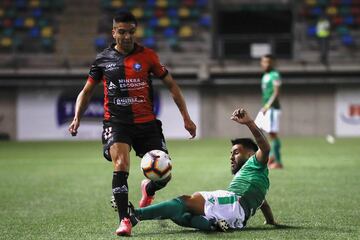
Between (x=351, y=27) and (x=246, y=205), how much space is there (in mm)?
26019

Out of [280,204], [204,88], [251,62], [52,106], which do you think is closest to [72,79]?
[52,106]

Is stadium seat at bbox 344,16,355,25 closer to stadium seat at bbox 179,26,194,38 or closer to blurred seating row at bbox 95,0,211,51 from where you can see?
blurred seating row at bbox 95,0,211,51

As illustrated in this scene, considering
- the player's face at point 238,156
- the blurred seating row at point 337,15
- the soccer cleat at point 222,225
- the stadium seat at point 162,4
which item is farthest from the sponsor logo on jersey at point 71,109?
the soccer cleat at point 222,225

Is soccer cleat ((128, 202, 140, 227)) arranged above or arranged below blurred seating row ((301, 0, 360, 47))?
below

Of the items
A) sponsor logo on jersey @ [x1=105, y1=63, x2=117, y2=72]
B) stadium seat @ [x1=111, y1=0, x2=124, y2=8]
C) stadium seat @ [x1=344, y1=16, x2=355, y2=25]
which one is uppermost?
stadium seat @ [x1=111, y1=0, x2=124, y2=8]

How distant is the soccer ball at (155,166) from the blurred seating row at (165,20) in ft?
78.9

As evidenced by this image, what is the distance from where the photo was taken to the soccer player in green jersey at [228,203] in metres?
6.82

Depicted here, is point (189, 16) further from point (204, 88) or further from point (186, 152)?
point (186, 152)

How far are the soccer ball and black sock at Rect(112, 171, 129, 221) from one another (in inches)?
8.8

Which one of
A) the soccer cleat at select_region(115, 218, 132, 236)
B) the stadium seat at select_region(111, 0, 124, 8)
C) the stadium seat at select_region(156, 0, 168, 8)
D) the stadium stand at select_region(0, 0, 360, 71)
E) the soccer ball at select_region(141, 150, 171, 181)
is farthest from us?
the stadium seat at select_region(156, 0, 168, 8)

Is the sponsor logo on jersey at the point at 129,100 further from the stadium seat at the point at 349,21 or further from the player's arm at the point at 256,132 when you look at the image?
the stadium seat at the point at 349,21

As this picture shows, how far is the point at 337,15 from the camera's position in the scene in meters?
32.0

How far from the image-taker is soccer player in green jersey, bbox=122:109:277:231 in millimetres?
6824

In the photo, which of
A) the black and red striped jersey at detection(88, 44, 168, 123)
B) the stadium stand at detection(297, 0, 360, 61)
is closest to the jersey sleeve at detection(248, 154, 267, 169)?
the black and red striped jersey at detection(88, 44, 168, 123)
